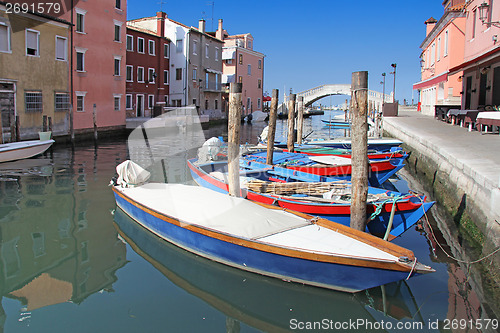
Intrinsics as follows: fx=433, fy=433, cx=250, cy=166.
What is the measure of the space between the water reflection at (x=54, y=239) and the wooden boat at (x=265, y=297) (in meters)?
1.01

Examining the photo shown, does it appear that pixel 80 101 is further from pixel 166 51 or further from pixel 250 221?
pixel 250 221

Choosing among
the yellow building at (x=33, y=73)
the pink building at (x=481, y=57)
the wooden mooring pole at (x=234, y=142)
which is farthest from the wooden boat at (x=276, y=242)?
the yellow building at (x=33, y=73)

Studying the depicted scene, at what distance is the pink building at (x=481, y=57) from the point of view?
1511 cm

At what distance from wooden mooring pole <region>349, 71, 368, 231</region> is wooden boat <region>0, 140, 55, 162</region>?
38.1 ft

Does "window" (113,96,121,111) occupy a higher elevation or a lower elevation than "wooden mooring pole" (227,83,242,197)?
higher

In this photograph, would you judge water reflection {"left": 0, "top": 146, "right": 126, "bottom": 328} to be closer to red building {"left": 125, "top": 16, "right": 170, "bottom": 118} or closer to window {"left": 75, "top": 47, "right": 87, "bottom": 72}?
window {"left": 75, "top": 47, "right": 87, "bottom": 72}

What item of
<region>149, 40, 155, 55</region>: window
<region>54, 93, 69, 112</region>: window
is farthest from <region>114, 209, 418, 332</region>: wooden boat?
<region>149, 40, 155, 55</region>: window

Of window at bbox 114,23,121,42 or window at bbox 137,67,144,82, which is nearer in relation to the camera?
window at bbox 114,23,121,42

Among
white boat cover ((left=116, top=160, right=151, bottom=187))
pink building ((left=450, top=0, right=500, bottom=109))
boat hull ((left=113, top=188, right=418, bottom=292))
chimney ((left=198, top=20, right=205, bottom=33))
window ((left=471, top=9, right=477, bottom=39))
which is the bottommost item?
boat hull ((left=113, top=188, right=418, bottom=292))

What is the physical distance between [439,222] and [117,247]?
6.14 metres

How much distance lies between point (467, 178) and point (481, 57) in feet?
25.4

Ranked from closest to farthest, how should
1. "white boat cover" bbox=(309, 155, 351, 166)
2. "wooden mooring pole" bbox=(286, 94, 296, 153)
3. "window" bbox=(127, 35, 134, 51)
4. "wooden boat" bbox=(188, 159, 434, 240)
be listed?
1. "wooden boat" bbox=(188, 159, 434, 240)
2. "white boat cover" bbox=(309, 155, 351, 166)
3. "wooden mooring pole" bbox=(286, 94, 296, 153)
4. "window" bbox=(127, 35, 134, 51)

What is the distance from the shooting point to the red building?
98.5 feet

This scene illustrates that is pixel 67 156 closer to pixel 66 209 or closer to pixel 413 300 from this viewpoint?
pixel 66 209
